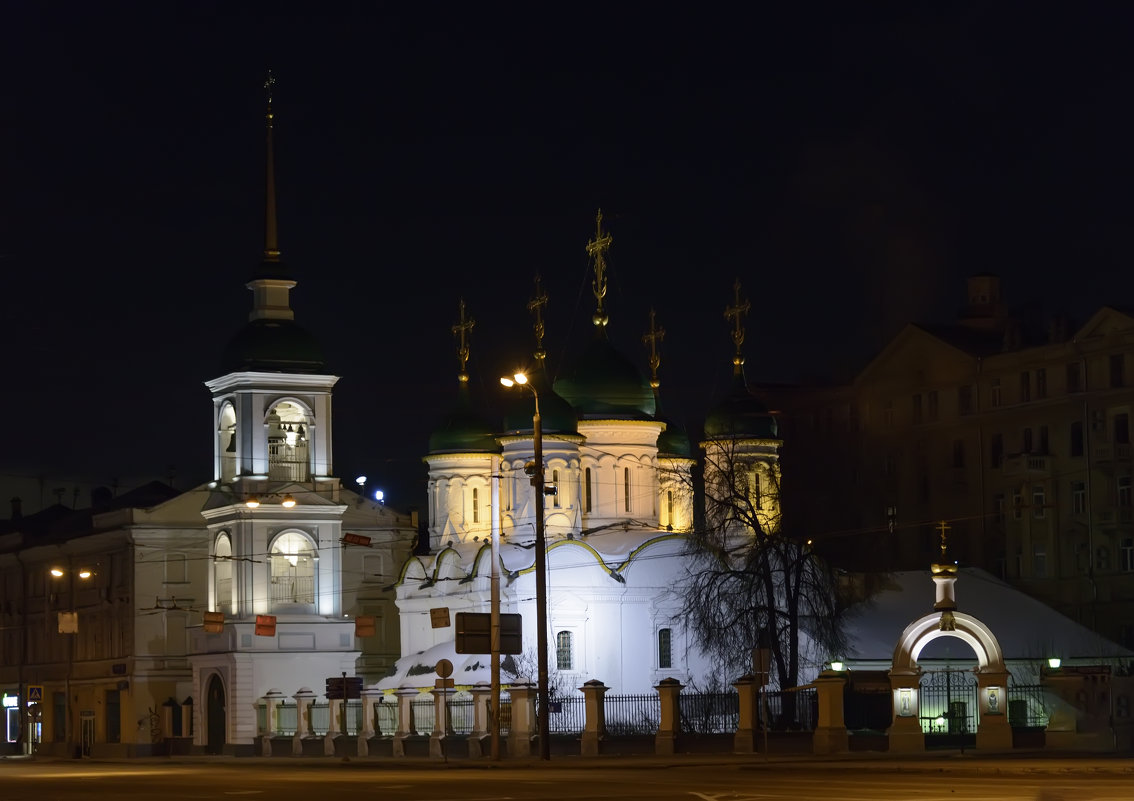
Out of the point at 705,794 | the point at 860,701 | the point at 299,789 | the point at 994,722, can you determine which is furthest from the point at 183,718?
the point at 705,794

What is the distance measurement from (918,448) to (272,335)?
21.5 meters

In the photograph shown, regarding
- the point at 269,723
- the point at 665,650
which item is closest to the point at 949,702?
the point at 665,650

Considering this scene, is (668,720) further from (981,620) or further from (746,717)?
(981,620)

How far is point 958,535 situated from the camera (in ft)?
251

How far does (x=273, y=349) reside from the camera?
7050 centimetres

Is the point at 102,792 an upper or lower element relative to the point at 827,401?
lower

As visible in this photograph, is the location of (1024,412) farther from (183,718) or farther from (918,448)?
(183,718)

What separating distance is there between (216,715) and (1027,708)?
89.7 ft

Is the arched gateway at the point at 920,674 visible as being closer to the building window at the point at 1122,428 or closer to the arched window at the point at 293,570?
the building window at the point at 1122,428

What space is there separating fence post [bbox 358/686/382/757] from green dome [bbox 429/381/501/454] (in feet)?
48.1

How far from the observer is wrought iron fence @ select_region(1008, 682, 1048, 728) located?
182 feet

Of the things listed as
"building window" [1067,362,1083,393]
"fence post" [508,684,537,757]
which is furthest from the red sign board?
"building window" [1067,362,1083,393]

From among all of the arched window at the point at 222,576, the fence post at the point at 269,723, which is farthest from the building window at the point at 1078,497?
the arched window at the point at 222,576

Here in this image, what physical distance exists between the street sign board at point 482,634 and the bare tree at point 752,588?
36.5 feet
